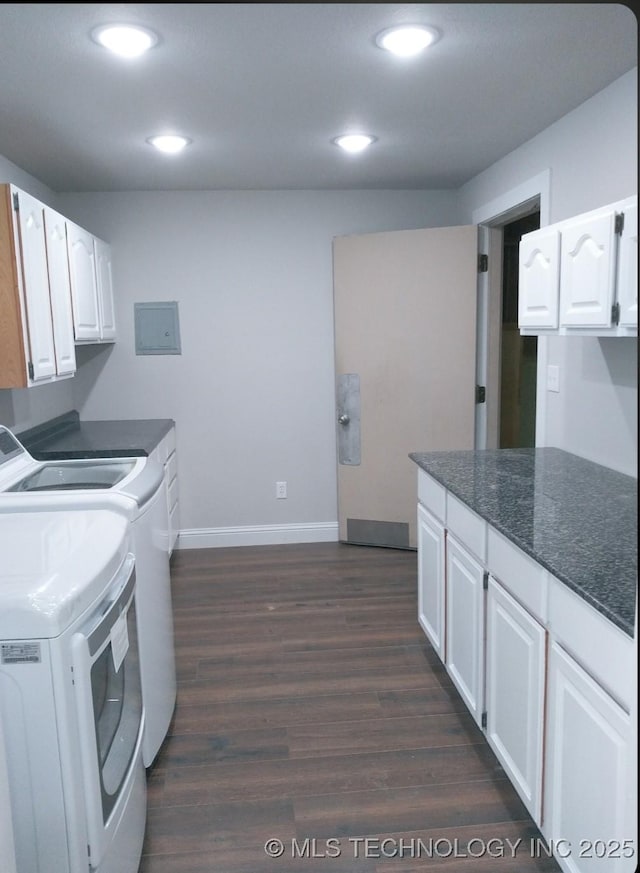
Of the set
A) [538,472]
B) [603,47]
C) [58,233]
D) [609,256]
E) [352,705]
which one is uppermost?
[603,47]

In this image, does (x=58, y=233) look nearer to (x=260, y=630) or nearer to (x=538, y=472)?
(x=260, y=630)

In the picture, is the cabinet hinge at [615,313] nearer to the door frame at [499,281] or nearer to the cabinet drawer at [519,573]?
the cabinet drawer at [519,573]

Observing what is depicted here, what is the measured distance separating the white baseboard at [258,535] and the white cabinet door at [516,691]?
2583mm

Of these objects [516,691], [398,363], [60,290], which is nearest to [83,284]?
[60,290]

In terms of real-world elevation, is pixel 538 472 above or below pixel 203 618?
above

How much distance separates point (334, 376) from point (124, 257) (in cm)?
155

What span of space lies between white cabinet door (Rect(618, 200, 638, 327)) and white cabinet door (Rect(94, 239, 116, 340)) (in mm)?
2823

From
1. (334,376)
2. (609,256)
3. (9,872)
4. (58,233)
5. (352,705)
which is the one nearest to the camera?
(9,872)

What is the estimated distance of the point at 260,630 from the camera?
3377 mm

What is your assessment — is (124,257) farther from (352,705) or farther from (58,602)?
(58,602)

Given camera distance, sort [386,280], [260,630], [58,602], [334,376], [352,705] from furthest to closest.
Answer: [334,376] < [386,280] < [260,630] < [352,705] < [58,602]

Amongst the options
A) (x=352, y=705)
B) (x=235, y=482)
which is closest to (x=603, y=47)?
(x=352, y=705)

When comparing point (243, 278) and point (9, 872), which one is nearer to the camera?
point (9, 872)

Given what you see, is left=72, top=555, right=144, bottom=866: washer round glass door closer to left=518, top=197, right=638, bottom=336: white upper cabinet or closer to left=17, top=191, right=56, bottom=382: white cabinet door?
left=17, top=191, right=56, bottom=382: white cabinet door
